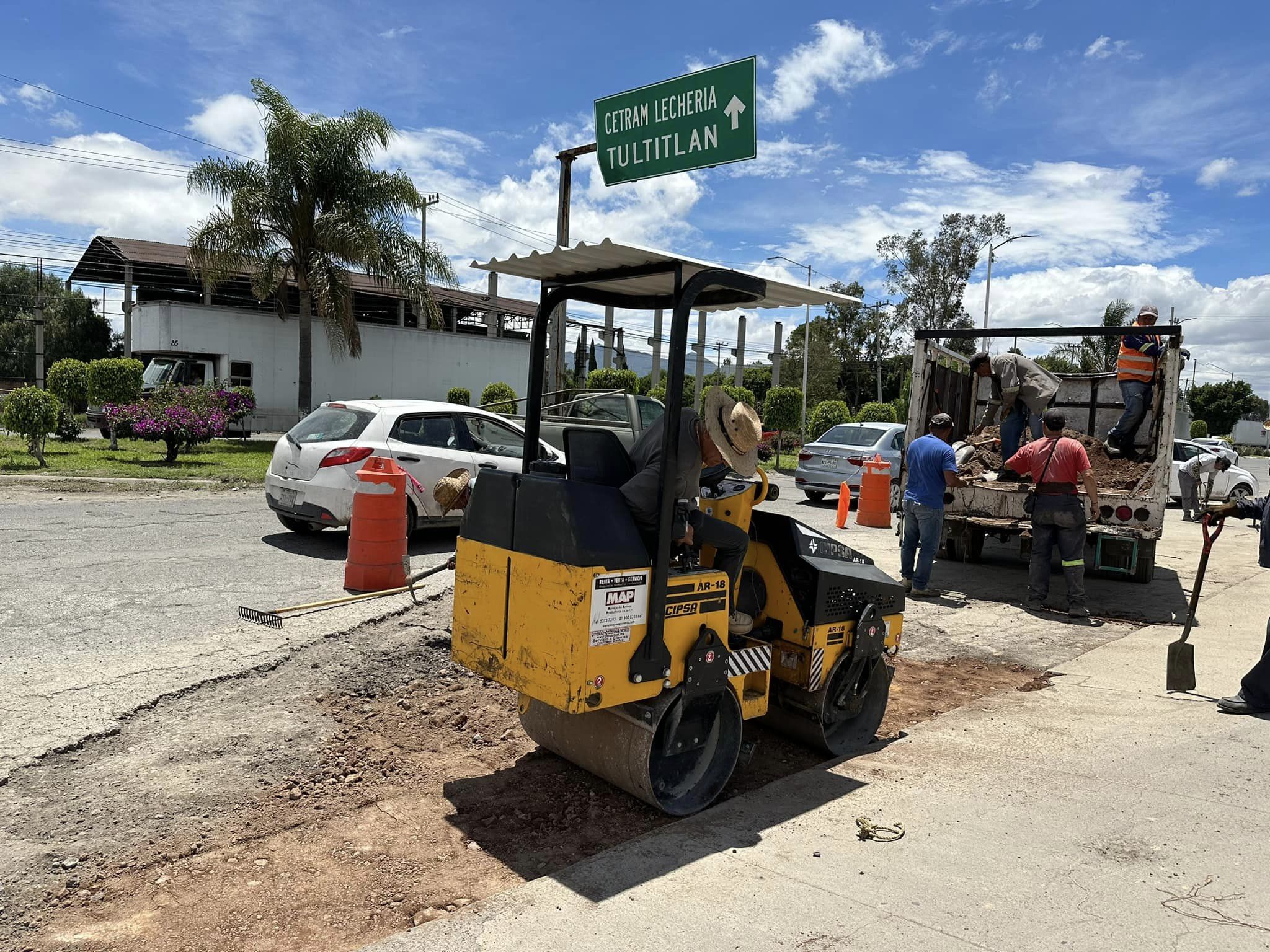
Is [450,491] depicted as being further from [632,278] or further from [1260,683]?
[1260,683]

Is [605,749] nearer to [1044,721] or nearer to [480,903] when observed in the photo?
[480,903]

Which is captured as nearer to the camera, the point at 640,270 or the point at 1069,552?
the point at 640,270

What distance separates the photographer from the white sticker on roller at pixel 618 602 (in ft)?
12.2

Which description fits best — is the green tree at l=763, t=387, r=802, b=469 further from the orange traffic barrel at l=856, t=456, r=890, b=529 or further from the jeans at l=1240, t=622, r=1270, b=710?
the jeans at l=1240, t=622, r=1270, b=710

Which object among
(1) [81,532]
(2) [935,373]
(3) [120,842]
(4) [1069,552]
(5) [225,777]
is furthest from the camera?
(2) [935,373]

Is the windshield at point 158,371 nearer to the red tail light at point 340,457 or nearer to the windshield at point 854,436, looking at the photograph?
the windshield at point 854,436

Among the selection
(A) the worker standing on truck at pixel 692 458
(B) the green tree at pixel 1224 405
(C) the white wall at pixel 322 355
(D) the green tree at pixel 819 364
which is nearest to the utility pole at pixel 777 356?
(D) the green tree at pixel 819 364

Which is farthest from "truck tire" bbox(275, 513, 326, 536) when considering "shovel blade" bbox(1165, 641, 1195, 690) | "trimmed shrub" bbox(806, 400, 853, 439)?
"trimmed shrub" bbox(806, 400, 853, 439)

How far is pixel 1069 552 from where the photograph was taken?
8898 mm

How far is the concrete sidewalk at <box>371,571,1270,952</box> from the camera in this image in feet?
10.3

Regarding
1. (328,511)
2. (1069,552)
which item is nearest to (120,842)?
(328,511)

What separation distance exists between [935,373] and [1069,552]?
2.94 metres

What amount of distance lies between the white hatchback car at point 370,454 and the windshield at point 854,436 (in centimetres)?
785

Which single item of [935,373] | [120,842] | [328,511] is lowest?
[120,842]
